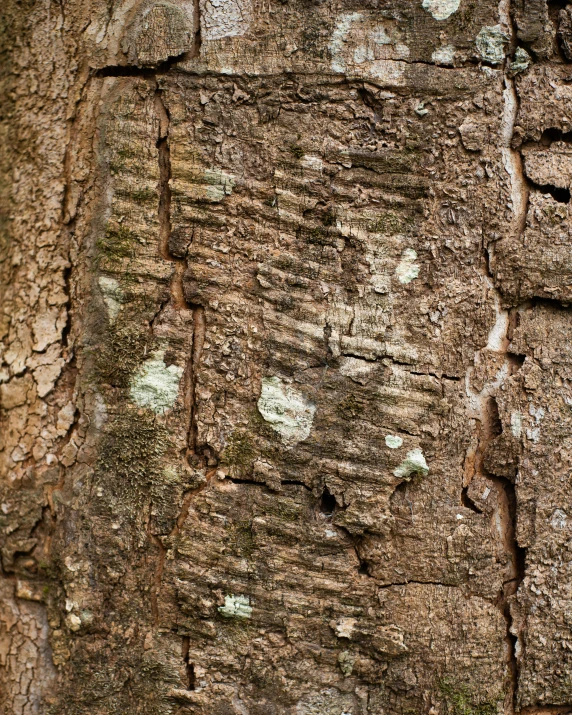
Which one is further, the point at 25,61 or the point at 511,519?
the point at 25,61

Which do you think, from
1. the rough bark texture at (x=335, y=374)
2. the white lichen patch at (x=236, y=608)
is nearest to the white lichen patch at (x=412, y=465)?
the rough bark texture at (x=335, y=374)

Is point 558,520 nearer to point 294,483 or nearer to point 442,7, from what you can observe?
point 294,483

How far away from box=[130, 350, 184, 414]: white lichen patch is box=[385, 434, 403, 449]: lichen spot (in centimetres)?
52

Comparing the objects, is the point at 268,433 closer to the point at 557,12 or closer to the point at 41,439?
the point at 41,439

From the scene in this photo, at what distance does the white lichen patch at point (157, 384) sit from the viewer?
4.70 ft

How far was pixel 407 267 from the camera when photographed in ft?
4.58

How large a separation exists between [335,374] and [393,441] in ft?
0.68

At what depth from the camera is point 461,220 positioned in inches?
55.1

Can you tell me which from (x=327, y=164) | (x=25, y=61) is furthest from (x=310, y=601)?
(x=25, y=61)

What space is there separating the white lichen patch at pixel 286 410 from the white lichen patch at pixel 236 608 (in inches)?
15.2

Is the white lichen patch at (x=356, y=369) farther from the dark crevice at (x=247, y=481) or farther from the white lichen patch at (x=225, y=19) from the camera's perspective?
the white lichen patch at (x=225, y=19)

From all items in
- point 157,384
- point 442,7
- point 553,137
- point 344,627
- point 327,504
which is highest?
point 442,7

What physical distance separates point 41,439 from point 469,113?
53.6 inches

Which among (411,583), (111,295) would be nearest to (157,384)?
(111,295)
